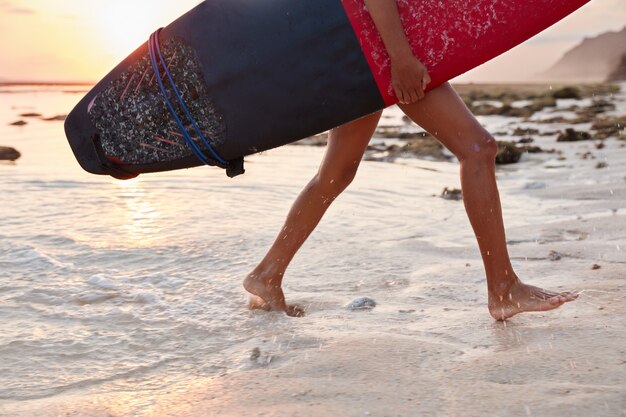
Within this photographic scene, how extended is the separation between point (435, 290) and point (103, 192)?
343 centimetres

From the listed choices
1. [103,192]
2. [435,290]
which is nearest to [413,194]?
[103,192]

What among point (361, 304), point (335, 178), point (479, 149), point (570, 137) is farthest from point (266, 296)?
point (570, 137)

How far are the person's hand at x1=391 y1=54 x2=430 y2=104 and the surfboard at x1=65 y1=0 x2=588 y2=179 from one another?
0.14 feet

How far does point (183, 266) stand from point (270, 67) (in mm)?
1511

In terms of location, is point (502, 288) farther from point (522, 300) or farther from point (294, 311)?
point (294, 311)

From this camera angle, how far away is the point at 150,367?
2.62 metres

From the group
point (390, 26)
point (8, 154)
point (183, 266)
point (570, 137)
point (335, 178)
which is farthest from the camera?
point (570, 137)

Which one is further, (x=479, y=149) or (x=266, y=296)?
(x=266, y=296)

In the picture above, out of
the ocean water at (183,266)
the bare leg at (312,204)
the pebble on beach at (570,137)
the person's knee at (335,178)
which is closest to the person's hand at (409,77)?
the bare leg at (312,204)

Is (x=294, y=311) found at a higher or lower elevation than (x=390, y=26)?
lower

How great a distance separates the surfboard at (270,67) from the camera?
2.77 meters

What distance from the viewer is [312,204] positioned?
3314mm

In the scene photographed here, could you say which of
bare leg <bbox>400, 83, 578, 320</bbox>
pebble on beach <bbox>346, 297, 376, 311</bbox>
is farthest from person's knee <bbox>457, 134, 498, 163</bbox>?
pebble on beach <bbox>346, 297, 376, 311</bbox>

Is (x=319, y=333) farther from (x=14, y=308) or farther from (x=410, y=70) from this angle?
(x=14, y=308)
